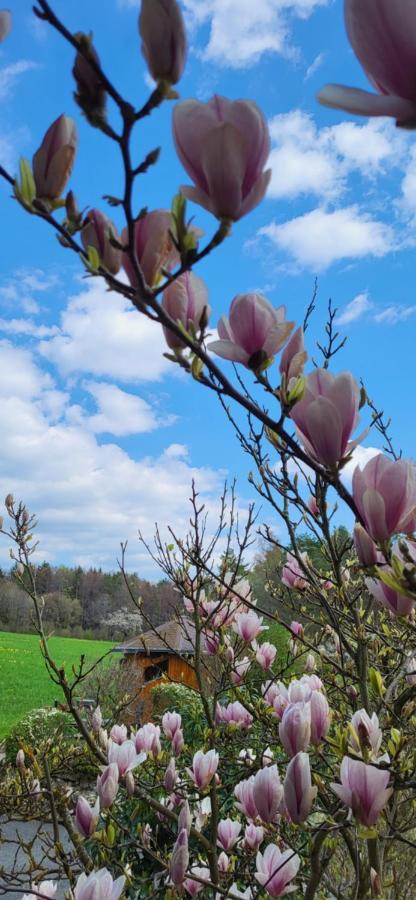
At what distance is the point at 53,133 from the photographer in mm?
735

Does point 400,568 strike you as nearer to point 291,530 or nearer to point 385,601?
point 385,601

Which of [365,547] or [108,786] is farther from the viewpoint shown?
[108,786]

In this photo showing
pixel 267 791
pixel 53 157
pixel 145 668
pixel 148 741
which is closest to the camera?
pixel 53 157

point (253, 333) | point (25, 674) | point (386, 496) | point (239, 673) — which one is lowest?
point (25, 674)

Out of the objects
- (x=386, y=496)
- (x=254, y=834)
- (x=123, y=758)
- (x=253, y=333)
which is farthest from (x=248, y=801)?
(x=253, y=333)

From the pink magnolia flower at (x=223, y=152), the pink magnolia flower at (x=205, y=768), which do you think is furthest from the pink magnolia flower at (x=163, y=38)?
the pink magnolia flower at (x=205, y=768)

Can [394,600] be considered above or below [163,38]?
below

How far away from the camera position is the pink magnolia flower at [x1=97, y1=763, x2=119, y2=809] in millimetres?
1648

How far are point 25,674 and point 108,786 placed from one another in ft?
85.9

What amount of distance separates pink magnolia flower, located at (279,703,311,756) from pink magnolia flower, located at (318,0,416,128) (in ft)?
3.61

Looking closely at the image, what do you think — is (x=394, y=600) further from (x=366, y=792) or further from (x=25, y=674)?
(x=25, y=674)

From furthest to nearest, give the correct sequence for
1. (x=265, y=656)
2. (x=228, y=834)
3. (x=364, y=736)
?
1. (x=265, y=656)
2. (x=228, y=834)
3. (x=364, y=736)

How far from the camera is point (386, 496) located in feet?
2.72

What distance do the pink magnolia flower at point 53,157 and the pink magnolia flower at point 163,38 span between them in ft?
0.47
